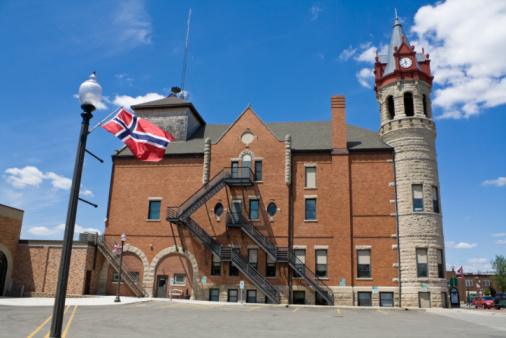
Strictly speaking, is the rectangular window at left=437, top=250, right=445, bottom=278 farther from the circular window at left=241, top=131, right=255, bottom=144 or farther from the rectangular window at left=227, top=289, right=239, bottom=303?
the circular window at left=241, top=131, right=255, bottom=144

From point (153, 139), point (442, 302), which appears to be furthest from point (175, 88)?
point (153, 139)

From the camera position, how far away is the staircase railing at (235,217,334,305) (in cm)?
2983

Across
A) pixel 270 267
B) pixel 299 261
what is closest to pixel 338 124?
pixel 299 261

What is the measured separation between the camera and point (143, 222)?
34125 millimetres

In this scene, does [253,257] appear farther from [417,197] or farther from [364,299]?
[417,197]

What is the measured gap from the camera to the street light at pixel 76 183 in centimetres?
706

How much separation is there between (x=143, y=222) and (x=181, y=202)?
12.3ft

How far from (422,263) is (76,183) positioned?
94.4 feet

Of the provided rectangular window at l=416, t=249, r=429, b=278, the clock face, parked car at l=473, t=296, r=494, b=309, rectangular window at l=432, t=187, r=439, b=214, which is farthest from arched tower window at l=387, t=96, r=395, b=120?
parked car at l=473, t=296, r=494, b=309

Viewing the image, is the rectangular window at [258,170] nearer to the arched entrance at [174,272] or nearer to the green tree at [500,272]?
the arched entrance at [174,272]

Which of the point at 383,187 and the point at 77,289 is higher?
the point at 383,187

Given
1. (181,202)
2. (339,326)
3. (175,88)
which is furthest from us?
(175,88)

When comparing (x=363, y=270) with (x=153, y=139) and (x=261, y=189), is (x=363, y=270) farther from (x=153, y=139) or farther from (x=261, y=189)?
(x=153, y=139)

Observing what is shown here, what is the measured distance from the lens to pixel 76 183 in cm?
756
